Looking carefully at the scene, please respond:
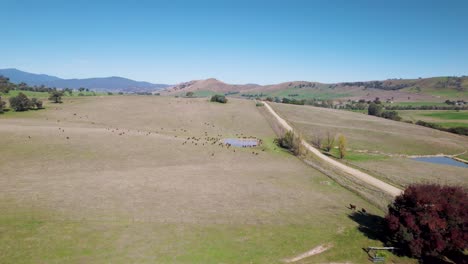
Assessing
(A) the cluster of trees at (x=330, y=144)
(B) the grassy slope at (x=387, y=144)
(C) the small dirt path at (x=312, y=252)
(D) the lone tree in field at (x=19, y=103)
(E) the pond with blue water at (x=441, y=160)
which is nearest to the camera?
(C) the small dirt path at (x=312, y=252)

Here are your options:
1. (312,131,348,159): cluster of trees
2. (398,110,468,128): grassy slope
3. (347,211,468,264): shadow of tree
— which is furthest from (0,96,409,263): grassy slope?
(398,110,468,128): grassy slope

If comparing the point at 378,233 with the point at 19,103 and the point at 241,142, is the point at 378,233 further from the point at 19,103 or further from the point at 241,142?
the point at 19,103

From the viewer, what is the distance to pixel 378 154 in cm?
7744

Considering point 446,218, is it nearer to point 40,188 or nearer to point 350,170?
point 350,170

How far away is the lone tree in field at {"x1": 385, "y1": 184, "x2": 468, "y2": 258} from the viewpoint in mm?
25203

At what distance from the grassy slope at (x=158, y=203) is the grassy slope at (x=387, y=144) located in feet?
74.1

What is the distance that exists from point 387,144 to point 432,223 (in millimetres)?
69239

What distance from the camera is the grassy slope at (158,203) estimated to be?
24000 mm

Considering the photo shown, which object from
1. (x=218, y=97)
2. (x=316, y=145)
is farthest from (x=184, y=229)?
(x=218, y=97)

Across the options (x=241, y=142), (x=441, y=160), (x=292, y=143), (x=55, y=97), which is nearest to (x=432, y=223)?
(x=292, y=143)

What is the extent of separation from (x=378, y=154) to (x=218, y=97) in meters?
90.9

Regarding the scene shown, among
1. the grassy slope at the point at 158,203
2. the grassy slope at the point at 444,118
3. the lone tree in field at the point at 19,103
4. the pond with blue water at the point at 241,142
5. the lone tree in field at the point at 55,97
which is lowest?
the grassy slope at the point at 158,203

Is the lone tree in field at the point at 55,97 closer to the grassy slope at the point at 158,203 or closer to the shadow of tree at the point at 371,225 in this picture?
the grassy slope at the point at 158,203

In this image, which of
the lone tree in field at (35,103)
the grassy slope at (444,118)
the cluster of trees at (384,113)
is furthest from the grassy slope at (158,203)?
the grassy slope at (444,118)
